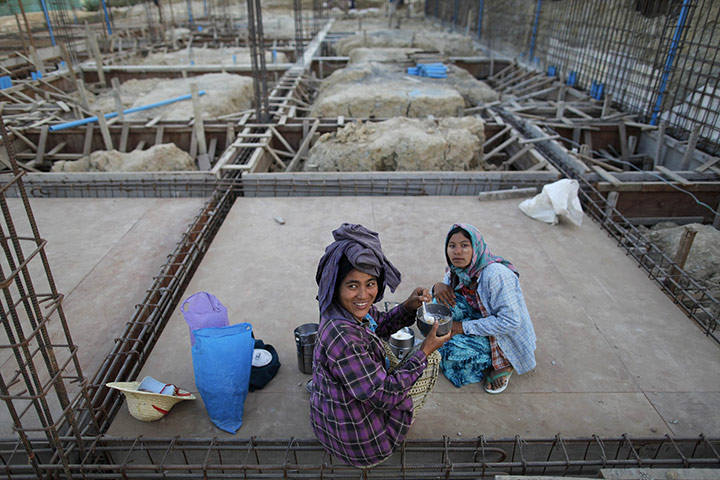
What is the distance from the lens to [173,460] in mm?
3150

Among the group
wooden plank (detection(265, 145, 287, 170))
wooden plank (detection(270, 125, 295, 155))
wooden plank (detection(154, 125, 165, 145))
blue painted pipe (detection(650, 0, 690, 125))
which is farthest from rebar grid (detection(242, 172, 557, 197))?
blue painted pipe (detection(650, 0, 690, 125))

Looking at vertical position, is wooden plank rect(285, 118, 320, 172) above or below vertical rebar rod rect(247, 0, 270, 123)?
below

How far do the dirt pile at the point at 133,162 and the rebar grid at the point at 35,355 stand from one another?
10.4 ft

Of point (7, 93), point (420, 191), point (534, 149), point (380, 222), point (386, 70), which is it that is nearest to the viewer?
point (380, 222)

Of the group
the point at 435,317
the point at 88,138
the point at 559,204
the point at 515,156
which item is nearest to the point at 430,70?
the point at 515,156

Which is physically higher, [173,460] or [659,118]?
[659,118]

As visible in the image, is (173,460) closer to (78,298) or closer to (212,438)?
(212,438)

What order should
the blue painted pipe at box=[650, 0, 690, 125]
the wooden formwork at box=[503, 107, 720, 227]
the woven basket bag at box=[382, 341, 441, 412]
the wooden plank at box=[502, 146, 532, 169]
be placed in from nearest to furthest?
the woven basket bag at box=[382, 341, 441, 412] → the wooden formwork at box=[503, 107, 720, 227] → the wooden plank at box=[502, 146, 532, 169] → the blue painted pipe at box=[650, 0, 690, 125]

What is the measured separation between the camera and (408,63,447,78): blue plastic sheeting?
13.9 m

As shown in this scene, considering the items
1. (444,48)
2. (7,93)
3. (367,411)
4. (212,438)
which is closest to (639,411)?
(367,411)

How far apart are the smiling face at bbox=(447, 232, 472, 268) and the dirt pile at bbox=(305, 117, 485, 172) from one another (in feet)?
15.3

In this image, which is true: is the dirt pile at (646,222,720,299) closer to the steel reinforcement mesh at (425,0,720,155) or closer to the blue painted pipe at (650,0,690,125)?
the steel reinforcement mesh at (425,0,720,155)

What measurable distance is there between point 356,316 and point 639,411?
2525mm

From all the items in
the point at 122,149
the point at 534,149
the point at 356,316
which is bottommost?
the point at 122,149
